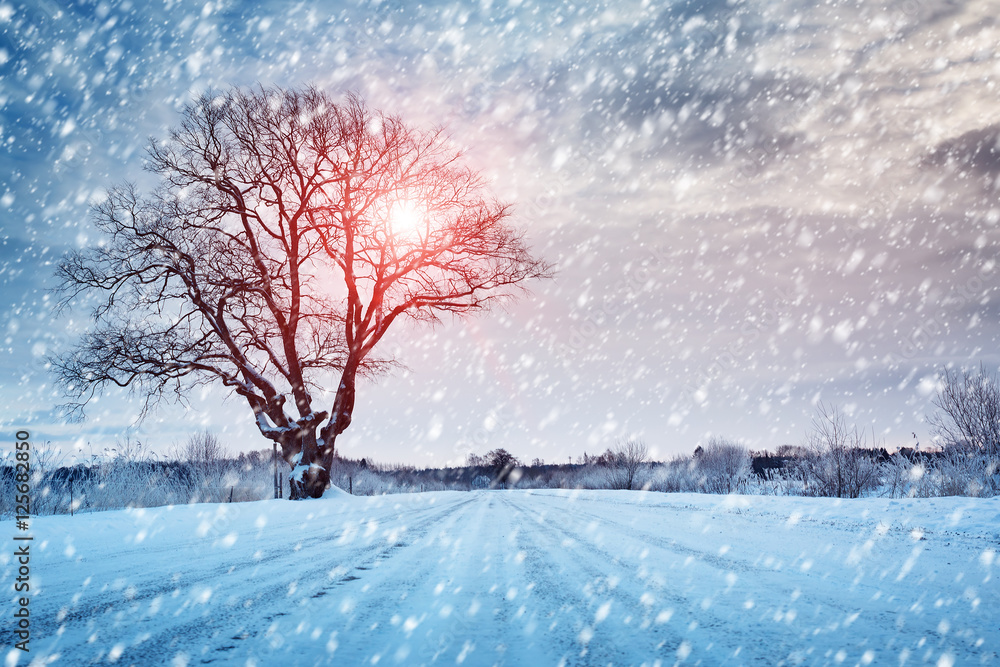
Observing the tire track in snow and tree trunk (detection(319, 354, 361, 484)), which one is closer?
the tire track in snow

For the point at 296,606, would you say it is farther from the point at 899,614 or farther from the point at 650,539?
the point at 650,539

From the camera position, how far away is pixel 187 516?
29.1ft

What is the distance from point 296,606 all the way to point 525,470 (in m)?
114

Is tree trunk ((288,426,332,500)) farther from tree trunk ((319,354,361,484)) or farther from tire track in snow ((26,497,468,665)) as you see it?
tire track in snow ((26,497,468,665))

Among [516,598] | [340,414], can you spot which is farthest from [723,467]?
[516,598]

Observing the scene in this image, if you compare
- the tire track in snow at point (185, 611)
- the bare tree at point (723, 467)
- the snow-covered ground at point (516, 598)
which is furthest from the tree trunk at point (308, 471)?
the bare tree at point (723, 467)

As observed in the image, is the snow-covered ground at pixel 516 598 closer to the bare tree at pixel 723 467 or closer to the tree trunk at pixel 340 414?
the tree trunk at pixel 340 414

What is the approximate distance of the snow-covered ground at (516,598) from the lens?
2.30 meters

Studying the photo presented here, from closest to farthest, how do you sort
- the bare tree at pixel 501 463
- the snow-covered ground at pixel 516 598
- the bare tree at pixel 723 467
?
the snow-covered ground at pixel 516 598 → the bare tree at pixel 723 467 → the bare tree at pixel 501 463

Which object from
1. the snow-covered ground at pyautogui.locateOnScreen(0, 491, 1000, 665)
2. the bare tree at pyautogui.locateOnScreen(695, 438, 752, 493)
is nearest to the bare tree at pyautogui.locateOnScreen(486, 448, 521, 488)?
the bare tree at pyautogui.locateOnScreen(695, 438, 752, 493)

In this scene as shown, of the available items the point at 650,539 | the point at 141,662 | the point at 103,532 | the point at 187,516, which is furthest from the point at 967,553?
the point at 187,516

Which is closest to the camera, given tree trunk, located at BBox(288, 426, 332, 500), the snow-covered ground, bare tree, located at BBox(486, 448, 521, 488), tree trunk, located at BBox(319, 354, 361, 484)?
the snow-covered ground

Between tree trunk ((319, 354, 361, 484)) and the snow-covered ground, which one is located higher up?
tree trunk ((319, 354, 361, 484))

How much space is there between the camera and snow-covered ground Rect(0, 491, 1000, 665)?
90.7 inches
